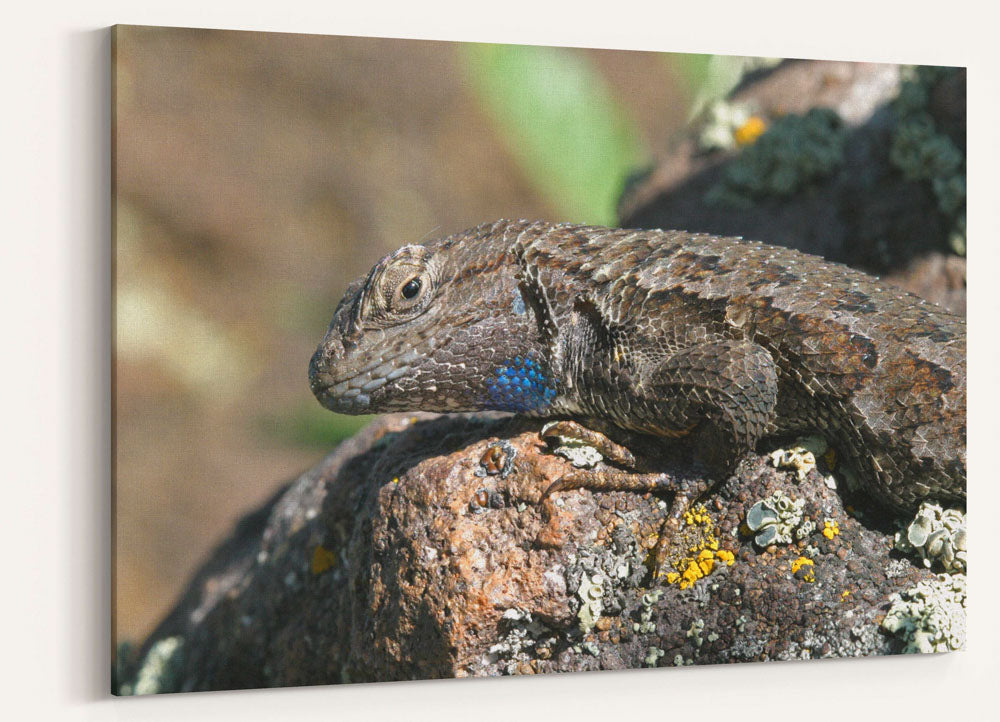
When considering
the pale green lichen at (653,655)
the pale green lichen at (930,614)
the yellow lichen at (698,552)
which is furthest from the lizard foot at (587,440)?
the pale green lichen at (930,614)

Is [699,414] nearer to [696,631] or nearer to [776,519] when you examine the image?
[776,519]

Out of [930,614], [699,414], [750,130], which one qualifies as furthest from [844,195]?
[699,414]

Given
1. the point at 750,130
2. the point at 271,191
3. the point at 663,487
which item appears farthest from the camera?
the point at 750,130

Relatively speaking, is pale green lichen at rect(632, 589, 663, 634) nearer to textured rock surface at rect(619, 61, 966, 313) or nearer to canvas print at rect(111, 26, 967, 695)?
canvas print at rect(111, 26, 967, 695)

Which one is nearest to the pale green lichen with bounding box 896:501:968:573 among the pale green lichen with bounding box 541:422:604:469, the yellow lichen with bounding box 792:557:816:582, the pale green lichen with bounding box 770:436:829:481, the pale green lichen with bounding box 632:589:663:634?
the yellow lichen with bounding box 792:557:816:582

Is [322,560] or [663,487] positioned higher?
[663,487]

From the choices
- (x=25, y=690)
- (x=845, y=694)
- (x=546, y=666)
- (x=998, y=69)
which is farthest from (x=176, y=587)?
(x=998, y=69)

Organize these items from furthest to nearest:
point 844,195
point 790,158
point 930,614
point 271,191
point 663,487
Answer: point 790,158
point 844,195
point 271,191
point 930,614
point 663,487
